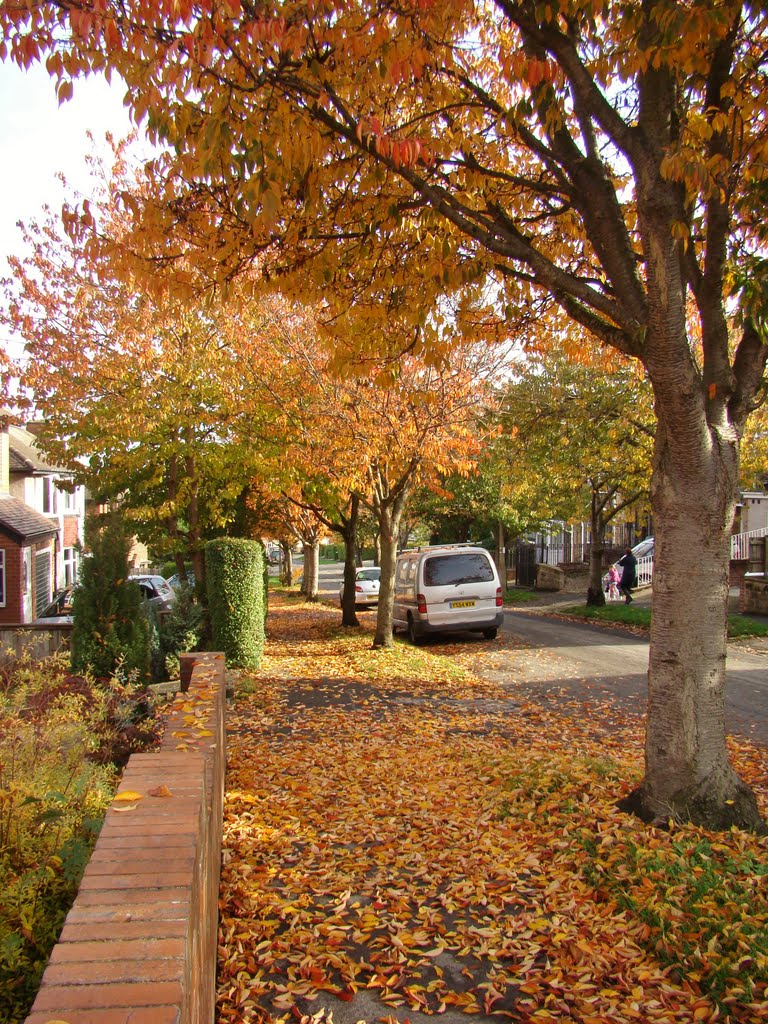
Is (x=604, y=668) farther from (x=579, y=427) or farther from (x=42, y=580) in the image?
(x=42, y=580)

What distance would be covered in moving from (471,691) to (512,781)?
15.6ft

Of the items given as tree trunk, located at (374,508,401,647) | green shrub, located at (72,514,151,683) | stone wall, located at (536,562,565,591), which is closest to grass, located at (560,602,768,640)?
tree trunk, located at (374,508,401,647)

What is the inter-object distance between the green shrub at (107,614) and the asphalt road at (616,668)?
5.85m

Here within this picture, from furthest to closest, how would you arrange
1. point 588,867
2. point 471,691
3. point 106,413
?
point 106,413, point 471,691, point 588,867

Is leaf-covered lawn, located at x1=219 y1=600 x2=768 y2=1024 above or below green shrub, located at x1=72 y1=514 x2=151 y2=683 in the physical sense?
below

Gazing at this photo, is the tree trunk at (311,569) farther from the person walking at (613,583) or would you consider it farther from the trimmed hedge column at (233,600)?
the trimmed hedge column at (233,600)

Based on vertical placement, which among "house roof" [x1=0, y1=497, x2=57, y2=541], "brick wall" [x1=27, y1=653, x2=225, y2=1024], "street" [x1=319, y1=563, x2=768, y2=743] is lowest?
"street" [x1=319, y1=563, x2=768, y2=743]

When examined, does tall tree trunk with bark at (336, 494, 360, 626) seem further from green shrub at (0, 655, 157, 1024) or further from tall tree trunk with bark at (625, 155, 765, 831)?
tall tree trunk with bark at (625, 155, 765, 831)

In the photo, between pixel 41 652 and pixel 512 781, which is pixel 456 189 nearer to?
pixel 512 781

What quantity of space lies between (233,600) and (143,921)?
982cm

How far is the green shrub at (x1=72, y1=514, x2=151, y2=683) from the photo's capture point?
8305 millimetres

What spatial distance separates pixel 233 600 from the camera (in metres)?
11.6

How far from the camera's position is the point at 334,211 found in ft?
19.1

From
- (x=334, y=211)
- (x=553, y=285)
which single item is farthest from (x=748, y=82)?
(x=334, y=211)
